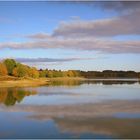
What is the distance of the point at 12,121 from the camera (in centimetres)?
1587

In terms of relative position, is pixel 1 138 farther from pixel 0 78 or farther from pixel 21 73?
pixel 21 73

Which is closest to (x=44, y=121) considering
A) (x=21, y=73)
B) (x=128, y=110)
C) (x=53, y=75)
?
(x=128, y=110)

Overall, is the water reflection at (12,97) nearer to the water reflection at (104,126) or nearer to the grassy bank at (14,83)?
the water reflection at (104,126)

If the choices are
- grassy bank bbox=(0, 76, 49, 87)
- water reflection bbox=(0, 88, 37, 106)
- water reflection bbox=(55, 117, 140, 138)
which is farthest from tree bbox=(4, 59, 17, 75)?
water reflection bbox=(55, 117, 140, 138)

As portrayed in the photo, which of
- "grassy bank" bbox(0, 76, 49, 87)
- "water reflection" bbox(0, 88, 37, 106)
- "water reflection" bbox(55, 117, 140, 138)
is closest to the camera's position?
"water reflection" bbox(55, 117, 140, 138)

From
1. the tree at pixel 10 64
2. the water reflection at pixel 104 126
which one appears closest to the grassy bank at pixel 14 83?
the tree at pixel 10 64

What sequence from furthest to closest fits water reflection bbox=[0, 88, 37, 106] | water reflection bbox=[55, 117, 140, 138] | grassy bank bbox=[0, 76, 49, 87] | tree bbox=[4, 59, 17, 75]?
1. tree bbox=[4, 59, 17, 75]
2. grassy bank bbox=[0, 76, 49, 87]
3. water reflection bbox=[0, 88, 37, 106]
4. water reflection bbox=[55, 117, 140, 138]

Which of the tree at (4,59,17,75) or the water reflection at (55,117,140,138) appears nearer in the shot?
the water reflection at (55,117,140,138)

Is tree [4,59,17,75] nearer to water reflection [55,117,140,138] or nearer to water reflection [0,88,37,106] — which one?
water reflection [0,88,37,106]

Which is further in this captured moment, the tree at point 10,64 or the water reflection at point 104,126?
the tree at point 10,64

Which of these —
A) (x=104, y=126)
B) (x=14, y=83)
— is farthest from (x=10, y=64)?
(x=104, y=126)

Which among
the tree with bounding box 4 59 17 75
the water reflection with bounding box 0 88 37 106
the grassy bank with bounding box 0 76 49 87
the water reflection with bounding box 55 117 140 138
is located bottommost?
the water reflection with bounding box 55 117 140 138

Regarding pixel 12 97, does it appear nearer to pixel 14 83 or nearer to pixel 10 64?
pixel 14 83

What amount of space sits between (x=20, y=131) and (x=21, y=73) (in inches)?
2516
